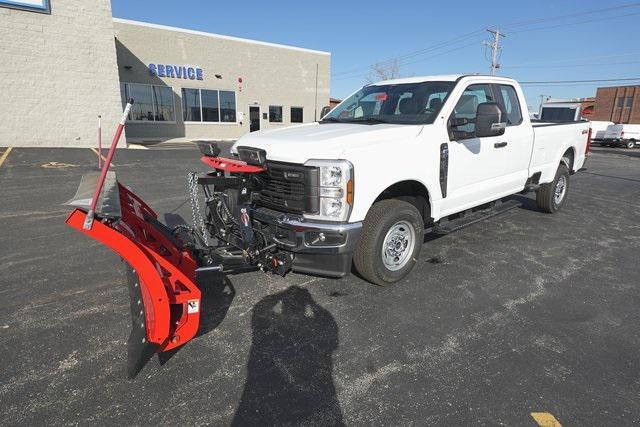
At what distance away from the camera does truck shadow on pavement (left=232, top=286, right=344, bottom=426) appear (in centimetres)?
237

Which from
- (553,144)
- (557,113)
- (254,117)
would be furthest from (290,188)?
(557,113)

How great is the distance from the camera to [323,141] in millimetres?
3467

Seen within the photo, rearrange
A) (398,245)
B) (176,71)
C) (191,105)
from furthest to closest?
(191,105) → (176,71) → (398,245)

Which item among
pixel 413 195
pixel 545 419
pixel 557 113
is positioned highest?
pixel 557 113

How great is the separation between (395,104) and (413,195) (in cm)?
132

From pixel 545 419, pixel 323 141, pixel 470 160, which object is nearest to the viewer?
pixel 545 419

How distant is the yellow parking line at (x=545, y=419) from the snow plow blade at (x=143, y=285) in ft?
7.45

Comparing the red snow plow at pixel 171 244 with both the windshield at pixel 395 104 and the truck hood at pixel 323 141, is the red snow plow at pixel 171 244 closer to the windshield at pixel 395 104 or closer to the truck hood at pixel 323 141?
the truck hood at pixel 323 141

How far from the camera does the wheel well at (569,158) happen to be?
275 inches

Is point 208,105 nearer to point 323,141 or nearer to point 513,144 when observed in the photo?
point 513,144

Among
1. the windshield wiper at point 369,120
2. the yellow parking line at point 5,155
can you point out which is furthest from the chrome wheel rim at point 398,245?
the yellow parking line at point 5,155

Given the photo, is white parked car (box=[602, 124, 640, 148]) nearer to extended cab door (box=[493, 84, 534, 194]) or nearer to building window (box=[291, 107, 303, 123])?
building window (box=[291, 107, 303, 123])

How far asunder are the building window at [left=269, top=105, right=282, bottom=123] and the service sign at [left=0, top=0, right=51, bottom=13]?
Result: 563 inches

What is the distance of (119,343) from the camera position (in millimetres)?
3037
